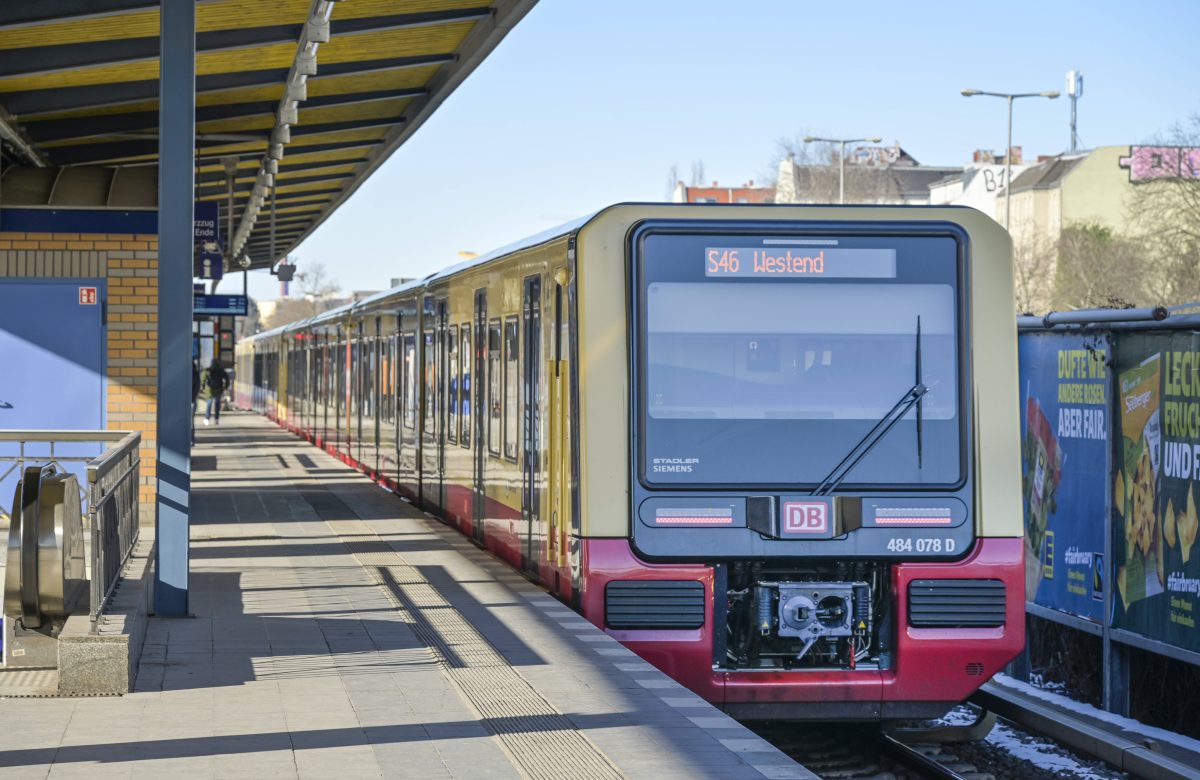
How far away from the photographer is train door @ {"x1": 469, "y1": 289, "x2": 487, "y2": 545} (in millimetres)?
13898

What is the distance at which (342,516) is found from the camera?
18.2 meters

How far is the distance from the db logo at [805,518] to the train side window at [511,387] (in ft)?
10.3

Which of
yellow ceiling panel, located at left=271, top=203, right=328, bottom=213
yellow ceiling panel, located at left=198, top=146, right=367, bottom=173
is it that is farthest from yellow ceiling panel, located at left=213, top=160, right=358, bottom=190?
yellow ceiling panel, located at left=271, top=203, right=328, bottom=213

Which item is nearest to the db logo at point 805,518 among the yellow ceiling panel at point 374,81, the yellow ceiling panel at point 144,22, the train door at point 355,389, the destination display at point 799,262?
the destination display at point 799,262

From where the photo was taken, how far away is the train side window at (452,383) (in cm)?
1586

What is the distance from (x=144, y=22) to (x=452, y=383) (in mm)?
4755

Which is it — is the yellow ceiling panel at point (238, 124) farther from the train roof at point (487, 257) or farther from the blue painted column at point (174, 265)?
the blue painted column at point (174, 265)

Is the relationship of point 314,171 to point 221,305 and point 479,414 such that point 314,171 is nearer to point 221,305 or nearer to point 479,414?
point 221,305

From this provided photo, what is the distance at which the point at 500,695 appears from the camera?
777cm

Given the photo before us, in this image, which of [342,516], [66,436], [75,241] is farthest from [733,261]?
[342,516]

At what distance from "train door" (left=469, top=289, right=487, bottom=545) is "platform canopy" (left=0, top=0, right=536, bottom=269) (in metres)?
2.28

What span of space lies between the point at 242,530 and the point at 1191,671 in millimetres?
9019

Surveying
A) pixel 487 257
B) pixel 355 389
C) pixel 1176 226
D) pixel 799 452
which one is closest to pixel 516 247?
pixel 487 257

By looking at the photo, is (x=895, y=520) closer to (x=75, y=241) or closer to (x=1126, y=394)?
(x=1126, y=394)
